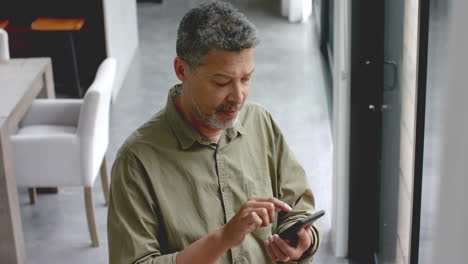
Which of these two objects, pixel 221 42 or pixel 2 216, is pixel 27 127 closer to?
pixel 2 216

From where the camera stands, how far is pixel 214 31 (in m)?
1.45

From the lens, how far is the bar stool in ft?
19.5

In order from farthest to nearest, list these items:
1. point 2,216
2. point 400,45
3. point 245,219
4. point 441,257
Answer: point 2,216 < point 400,45 < point 245,219 < point 441,257

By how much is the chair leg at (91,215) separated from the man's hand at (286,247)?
2.44 metres

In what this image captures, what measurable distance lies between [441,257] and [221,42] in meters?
0.91

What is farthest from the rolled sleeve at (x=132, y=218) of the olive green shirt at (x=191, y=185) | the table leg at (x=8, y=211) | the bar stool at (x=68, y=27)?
the bar stool at (x=68, y=27)

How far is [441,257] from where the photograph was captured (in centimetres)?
60

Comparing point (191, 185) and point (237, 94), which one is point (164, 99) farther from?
point (237, 94)

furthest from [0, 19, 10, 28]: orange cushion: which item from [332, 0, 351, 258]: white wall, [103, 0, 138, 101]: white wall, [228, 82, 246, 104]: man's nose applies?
[228, 82, 246, 104]: man's nose

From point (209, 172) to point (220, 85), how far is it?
230 mm

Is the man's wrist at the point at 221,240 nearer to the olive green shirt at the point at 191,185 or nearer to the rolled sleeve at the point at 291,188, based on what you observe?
the olive green shirt at the point at 191,185

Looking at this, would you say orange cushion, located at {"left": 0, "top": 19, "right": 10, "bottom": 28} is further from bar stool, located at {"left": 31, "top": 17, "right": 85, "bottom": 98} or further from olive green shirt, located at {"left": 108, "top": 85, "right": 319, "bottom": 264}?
olive green shirt, located at {"left": 108, "top": 85, "right": 319, "bottom": 264}

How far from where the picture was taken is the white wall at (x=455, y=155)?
1.85 ft

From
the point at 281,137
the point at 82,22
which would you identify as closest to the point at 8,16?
the point at 82,22
